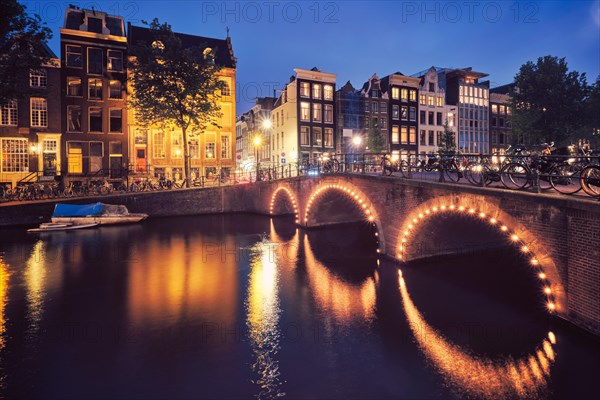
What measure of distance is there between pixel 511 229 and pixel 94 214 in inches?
1108

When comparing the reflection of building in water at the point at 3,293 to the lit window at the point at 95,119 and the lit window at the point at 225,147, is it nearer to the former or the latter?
the lit window at the point at 95,119

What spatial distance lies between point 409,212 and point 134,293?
36.8ft

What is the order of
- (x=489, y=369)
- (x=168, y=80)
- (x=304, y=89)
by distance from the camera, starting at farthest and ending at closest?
(x=304, y=89), (x=168, y=80), (x=489, y=369)

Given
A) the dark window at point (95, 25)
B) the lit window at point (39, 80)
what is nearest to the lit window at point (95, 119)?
the lit window at point (39, 80)

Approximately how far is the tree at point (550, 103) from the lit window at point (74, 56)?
47590 mm

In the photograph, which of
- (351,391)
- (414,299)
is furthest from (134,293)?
(414,299)

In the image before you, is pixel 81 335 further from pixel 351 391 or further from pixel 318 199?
pixel 318 199

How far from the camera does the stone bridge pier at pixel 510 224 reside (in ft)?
28.1

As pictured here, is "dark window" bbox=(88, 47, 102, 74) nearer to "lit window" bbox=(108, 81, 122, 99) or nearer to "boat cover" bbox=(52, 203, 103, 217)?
"lit window" bbox=(108, 81, 122, 99)

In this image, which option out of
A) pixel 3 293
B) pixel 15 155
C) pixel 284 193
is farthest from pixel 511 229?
pixel 15 155

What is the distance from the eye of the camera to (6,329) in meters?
10.0

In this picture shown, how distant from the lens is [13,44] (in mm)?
27188

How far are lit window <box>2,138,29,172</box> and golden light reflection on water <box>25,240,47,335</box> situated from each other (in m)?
19.7

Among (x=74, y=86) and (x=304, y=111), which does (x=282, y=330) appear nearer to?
(x=74, y=86)
